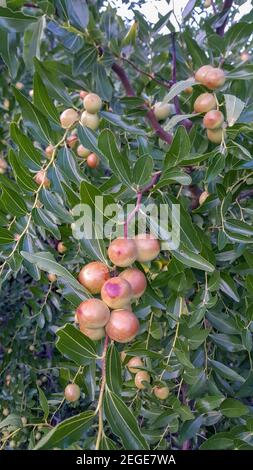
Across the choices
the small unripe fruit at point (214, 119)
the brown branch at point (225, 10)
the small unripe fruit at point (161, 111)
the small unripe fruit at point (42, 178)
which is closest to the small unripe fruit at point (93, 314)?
the small unripe fruit at point (42, 178)

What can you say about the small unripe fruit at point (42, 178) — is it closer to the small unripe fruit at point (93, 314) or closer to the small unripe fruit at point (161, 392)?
the small unripe fruit at point (93, 314)

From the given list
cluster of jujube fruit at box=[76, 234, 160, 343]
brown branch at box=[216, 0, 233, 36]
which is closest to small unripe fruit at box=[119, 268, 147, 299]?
cluster of jujube fruit at box=[76, 234, 160, 343]

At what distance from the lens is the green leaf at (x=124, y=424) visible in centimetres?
57

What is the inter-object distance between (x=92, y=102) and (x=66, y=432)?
1.85 feet

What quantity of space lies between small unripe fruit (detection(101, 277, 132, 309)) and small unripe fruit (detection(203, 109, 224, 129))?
349mm

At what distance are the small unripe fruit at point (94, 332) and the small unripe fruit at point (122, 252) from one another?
3.6 inches

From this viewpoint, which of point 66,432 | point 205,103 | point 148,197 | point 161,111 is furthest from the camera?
point 161,111

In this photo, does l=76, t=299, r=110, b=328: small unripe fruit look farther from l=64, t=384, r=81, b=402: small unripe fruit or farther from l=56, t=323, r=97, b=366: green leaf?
l=64, t=384, r=81, b=402: small unripe fruit

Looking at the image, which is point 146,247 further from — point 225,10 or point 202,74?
point 225,10

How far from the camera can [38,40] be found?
2.45 feet

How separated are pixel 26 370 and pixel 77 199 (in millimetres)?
1460

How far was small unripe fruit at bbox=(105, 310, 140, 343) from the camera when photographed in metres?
0.60

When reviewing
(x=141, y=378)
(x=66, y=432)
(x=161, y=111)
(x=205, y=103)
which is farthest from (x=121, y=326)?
(x=161, y=111)

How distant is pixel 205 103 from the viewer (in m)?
0.82
